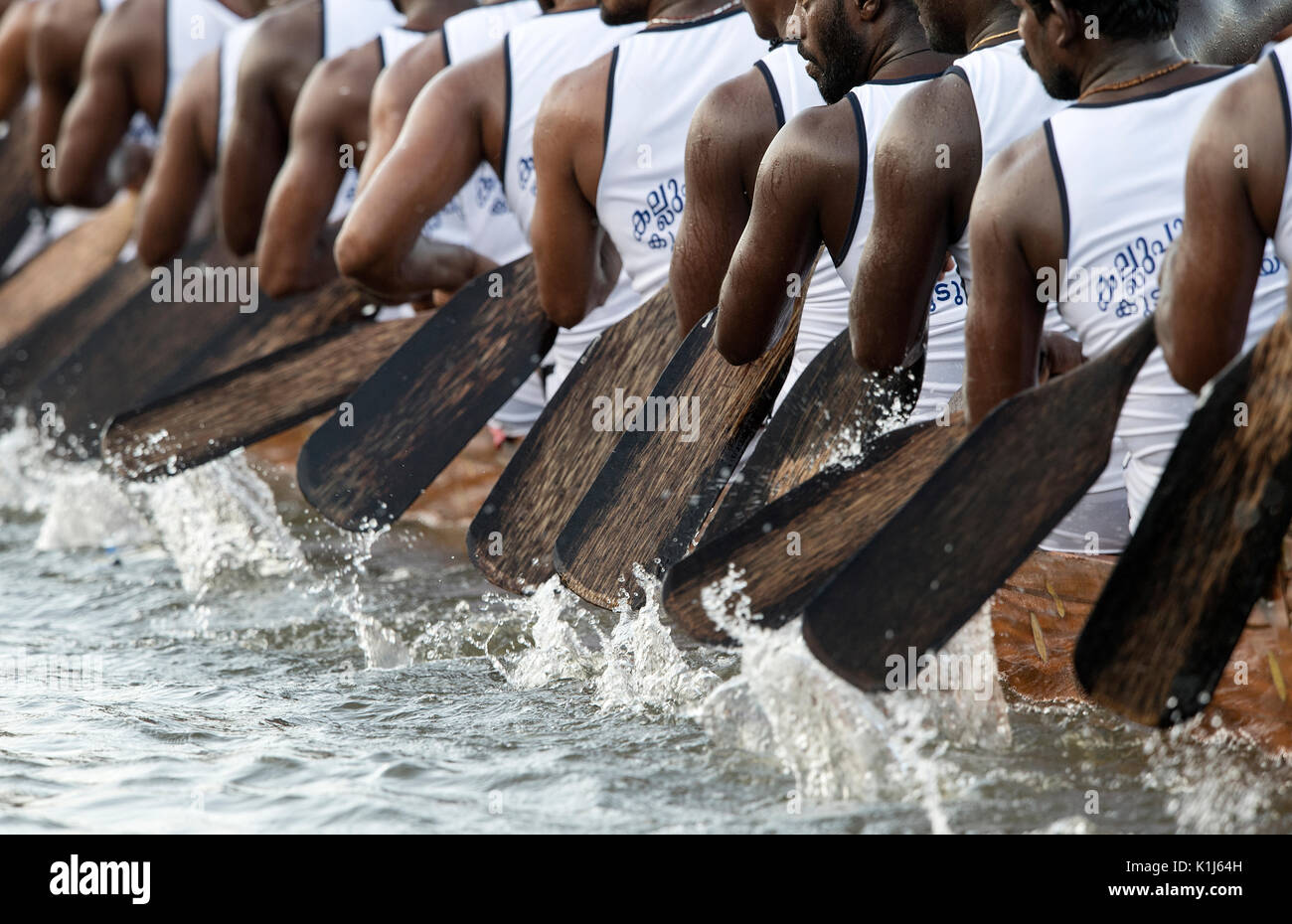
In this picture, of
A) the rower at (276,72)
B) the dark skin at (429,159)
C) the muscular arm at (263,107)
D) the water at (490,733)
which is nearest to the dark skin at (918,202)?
the water at (490,733)

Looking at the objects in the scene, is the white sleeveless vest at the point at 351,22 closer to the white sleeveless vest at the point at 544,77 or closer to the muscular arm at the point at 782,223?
the white sleeveless vest at the point at 544,77

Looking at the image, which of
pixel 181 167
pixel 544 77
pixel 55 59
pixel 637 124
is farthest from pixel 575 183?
pixel 55 59

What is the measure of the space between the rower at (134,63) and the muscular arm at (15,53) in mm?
836

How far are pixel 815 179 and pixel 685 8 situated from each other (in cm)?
86

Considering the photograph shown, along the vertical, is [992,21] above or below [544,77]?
below

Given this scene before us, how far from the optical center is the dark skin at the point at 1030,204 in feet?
7.11

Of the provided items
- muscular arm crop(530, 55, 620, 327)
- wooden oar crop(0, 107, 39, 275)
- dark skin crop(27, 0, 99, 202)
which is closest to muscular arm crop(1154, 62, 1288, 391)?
muscular arm crop(530, 55, 620, 327)

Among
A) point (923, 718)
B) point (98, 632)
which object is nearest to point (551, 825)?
point (923, 718)

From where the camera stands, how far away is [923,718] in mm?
2438

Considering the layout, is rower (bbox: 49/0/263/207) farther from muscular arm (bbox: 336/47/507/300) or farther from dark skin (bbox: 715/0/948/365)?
dark skin (bbox: 715/0/948/365)

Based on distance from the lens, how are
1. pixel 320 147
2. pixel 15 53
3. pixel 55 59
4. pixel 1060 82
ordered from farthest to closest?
pixel 15 53 < pixel 55 59 < pixel 320 147 < pixel 1060 82

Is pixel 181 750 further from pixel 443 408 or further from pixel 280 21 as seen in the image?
pixel 280 21

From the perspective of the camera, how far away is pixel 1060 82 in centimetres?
226

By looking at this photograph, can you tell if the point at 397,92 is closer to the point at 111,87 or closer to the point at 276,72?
the point at 276,72
